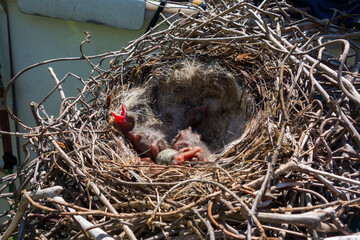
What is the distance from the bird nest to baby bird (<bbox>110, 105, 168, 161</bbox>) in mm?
36

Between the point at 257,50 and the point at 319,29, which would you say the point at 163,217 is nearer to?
the point at 257,50

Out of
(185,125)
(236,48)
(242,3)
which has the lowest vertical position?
(185,125)

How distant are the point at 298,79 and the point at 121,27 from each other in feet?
5.26

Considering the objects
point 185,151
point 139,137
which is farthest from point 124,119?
point 185,151

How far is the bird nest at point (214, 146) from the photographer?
1.25 m

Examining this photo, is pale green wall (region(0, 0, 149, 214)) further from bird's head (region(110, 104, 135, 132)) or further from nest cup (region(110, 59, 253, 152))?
bird's head (region(110, 104, 135, 132))

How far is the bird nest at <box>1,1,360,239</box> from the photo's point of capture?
1252mm

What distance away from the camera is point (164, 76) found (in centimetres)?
226

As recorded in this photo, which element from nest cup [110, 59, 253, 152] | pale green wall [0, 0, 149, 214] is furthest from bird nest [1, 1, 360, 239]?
pale green wall [0, 0, 149, 214]

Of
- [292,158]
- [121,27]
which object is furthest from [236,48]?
[121,27]

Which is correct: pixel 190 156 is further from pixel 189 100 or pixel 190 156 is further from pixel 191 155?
pixel 189 100

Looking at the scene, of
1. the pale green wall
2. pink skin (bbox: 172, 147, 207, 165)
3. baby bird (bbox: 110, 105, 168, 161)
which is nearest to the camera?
pink skin (bbox: 172, 147, 207, 165)

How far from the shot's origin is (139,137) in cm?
212

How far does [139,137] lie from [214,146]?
442 millimetres
